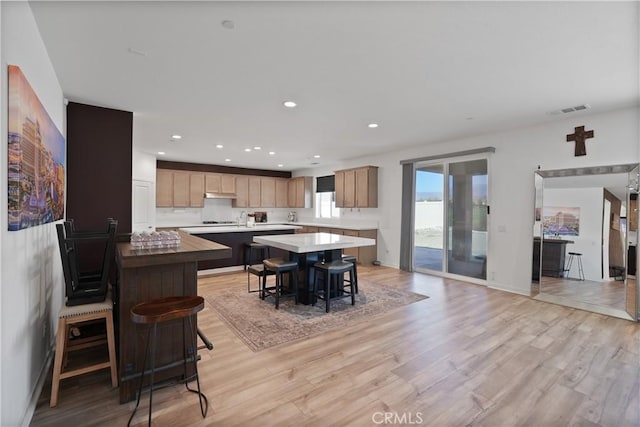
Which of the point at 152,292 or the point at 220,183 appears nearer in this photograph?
the point at 152,292

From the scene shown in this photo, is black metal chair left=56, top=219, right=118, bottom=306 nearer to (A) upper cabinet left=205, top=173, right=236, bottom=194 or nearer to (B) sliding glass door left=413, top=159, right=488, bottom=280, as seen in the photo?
(B) sliding glass door left=413, top=159, right=488, bottom=280

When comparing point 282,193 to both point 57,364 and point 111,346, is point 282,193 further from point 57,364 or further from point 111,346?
point 57,364

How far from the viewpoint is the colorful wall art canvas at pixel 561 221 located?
424 centimetres

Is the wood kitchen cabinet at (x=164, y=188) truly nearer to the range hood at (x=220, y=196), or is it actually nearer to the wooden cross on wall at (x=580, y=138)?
the range hood at (x=220, y=196)

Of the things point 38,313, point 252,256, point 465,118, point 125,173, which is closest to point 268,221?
point 252,256

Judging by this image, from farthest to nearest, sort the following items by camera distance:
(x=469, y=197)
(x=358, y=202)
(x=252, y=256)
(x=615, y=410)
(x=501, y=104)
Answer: (x=358, y=202) → (x=252, y=256) → (x=469, y=197) → (x=501, y=104) → (x=615, y=410)

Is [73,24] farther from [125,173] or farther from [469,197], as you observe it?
[469,197]

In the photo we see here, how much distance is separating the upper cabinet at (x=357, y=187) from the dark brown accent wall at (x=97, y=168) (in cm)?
468

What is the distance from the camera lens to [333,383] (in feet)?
7.58

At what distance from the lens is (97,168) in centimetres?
357

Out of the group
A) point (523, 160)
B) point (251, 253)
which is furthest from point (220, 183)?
point (523, 160)

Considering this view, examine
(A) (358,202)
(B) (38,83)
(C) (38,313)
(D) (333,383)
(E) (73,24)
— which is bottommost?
(D) (333,383)

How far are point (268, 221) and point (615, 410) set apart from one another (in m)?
8.59

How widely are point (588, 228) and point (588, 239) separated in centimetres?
15
